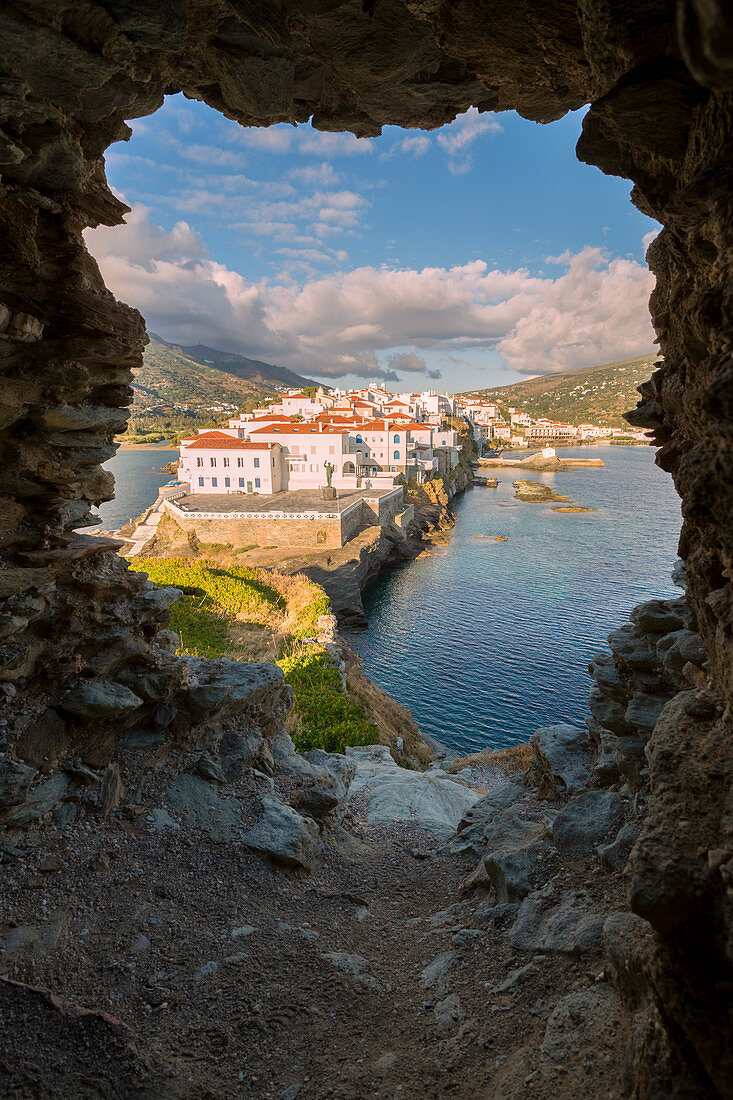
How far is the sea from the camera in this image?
80.2 ft

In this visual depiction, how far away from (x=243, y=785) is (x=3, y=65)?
9302mm

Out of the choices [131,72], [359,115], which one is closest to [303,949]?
[131,72]

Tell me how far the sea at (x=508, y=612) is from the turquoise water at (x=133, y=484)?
30.4 inches

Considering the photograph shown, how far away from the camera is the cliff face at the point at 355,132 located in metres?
3.25

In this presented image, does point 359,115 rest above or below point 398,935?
above

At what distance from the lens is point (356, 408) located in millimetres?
81250

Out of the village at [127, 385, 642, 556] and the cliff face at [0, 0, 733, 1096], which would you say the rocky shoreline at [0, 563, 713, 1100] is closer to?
the cliff face at [0, 0, 733, 1096]

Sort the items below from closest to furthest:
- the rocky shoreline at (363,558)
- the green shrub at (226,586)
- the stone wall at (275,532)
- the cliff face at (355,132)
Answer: the cliff face at (355,132) → the green shrub at (226,586) → the rocky shoreline at (363,558) → the stone wall at (275,532)

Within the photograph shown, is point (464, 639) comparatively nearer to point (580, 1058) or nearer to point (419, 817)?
point (419, 817)

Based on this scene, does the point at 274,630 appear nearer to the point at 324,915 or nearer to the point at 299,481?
the point at 324,915

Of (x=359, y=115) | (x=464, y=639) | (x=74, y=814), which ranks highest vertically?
(x=359, y=115)

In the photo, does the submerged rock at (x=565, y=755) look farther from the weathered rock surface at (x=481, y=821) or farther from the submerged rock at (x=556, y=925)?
the submerged rock at (x=556, y=925)

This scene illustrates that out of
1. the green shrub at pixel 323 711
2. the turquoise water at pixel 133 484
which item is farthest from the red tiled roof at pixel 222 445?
the green shrub at pixel 323 711

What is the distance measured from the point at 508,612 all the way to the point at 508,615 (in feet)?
1.86
